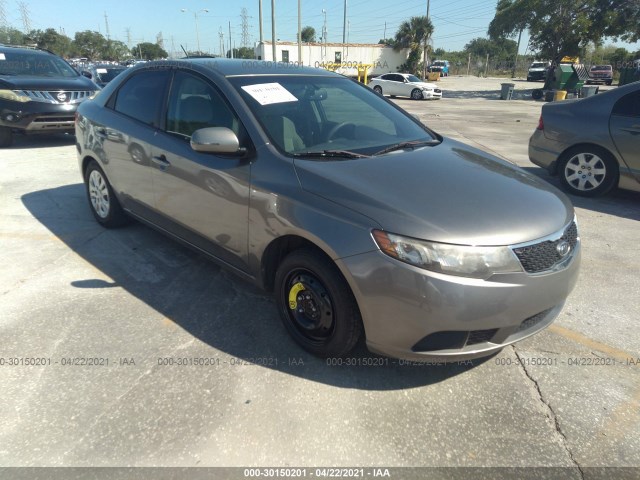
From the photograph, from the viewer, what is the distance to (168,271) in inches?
151

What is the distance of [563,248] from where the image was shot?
95.9 inches

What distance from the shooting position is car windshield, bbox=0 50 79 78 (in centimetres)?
877

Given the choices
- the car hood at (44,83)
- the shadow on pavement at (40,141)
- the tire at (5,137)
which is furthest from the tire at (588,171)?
the tire at (5,137)

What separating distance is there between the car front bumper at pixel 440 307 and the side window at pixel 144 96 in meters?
2.34

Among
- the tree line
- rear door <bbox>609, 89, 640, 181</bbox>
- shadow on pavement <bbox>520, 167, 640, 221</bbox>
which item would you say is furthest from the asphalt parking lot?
the tree line

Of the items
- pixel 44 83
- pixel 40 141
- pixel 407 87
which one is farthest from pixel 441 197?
pixel 407 87

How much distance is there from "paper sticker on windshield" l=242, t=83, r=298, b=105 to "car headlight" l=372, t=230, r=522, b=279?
144cm

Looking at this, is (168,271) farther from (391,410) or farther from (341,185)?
(391,410)

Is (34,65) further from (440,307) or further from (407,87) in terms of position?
(407,87)

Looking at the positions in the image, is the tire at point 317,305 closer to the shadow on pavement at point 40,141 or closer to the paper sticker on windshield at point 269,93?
the paper sticker on windshield at point 269,93

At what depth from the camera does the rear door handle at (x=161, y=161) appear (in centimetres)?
338

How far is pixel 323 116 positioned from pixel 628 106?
14.5 ft

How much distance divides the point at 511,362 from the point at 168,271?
8.94ft

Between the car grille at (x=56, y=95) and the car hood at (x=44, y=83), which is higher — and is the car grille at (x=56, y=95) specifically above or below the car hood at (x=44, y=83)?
below
